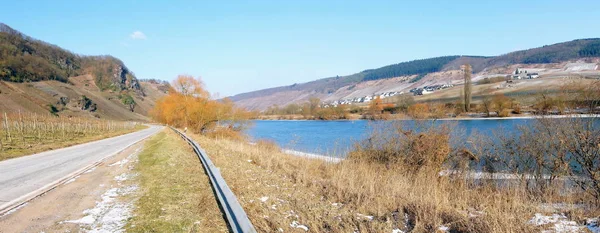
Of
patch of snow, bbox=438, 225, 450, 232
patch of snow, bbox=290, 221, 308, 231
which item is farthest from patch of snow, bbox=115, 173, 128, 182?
patch of snow, bbox=438, 225, 450, 232

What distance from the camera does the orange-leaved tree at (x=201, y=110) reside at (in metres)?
40.9

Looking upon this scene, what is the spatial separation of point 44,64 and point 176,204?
522 ft

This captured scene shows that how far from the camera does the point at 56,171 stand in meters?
10.9

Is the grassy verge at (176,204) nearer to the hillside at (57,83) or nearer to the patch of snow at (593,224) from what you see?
the patch of snow at (593,224)

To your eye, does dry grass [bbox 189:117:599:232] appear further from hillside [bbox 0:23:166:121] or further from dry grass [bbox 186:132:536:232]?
hillside [bbox 0:23:166:121]

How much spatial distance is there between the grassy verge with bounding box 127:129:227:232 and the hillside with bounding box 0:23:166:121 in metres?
80.3

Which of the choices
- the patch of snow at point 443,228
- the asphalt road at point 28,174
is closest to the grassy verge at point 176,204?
the asphalt road at point 28,174

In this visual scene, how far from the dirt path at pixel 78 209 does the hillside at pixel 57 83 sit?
79.8m

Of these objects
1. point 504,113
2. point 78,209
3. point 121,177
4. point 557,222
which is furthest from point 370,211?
point 504,113

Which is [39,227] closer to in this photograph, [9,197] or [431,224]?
[9,197]

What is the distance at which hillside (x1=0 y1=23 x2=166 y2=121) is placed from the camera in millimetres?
93000

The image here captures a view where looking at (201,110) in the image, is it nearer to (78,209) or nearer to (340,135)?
(340,135)

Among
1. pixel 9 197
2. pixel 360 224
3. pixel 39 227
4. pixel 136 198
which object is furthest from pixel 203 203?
pixel 9 197

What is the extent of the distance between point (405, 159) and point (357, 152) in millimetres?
2582
